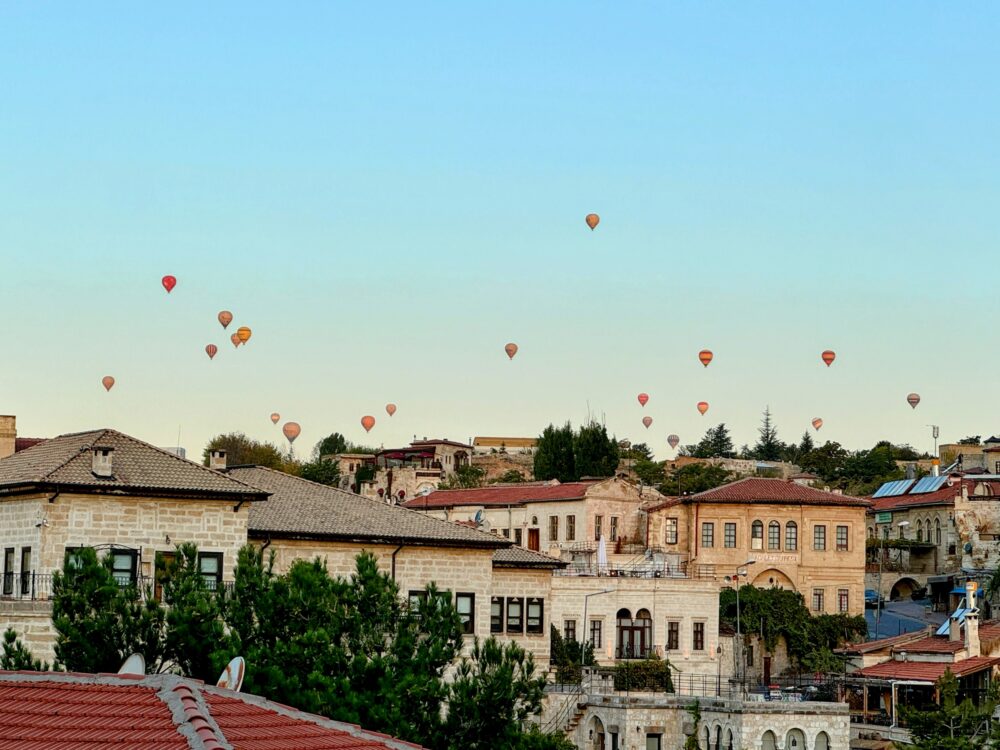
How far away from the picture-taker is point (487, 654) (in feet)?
102

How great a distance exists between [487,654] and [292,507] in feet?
44.7

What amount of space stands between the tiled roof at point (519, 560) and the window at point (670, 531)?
921 inches

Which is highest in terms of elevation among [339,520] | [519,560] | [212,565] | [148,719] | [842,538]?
[842,538]

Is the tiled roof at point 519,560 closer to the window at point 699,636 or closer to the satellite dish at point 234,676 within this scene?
the window at point 699,636

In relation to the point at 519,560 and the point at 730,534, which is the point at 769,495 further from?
the point at 519,560

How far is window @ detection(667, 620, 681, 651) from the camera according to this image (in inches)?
2340

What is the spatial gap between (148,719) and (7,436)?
35066 mm

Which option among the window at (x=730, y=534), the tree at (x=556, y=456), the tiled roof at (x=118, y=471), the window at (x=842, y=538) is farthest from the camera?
the tree at (x=556, y=456)

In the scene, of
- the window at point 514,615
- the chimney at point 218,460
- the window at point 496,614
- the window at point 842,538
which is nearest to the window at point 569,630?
the window at point 514,615

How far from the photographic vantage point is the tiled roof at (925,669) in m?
55.0

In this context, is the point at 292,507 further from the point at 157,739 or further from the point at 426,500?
the point at 426,500

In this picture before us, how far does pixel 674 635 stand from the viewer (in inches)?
2349

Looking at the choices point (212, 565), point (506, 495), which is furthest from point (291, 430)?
point (212, 565)

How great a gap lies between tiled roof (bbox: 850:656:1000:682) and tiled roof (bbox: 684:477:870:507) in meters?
14.9
